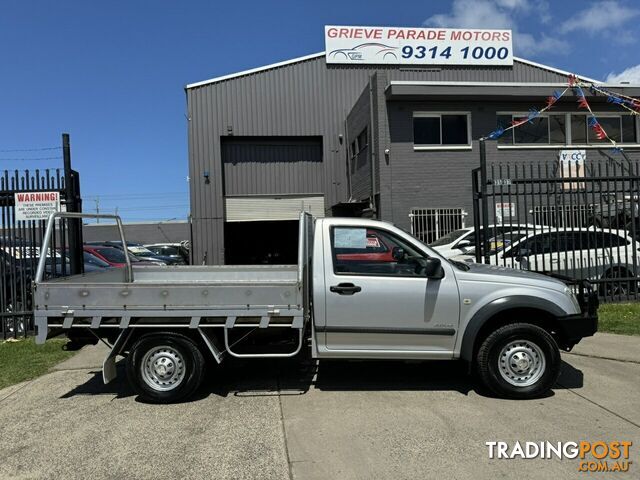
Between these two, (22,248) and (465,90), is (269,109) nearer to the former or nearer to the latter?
(465,90)

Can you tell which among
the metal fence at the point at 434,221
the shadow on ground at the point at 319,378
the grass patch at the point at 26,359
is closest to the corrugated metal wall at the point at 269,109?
the metal fence at the point at 434,221

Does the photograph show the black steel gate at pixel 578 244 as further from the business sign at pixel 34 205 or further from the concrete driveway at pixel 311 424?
the business sign at pixel 34 205

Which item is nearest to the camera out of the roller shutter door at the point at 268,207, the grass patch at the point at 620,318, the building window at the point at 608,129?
the grass patch at the point at 620,318

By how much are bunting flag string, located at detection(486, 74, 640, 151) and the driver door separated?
12759 millimetres

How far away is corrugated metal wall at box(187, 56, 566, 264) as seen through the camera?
71.2 feet

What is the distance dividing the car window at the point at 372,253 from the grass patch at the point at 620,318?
485 centimetres

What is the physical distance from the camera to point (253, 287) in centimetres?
517

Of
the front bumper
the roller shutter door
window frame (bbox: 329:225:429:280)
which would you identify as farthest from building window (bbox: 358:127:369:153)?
the front bumper

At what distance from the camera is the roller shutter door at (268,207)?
22375 mm

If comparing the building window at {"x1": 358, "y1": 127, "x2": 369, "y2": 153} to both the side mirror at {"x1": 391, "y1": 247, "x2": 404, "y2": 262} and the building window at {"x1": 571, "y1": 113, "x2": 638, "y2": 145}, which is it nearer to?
the building window at {"x1": 571, "y1": 113, "x2": 638, "y2": 145}

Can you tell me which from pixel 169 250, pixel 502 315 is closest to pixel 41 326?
pixel 502 315

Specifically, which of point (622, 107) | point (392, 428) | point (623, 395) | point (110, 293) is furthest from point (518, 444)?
point (622, 107)

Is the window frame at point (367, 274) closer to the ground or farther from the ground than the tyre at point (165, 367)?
farther from the ground

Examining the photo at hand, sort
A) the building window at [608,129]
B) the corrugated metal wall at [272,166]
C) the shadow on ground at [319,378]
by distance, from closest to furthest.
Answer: the shadow on ground at [319,378]
the building window at [608,129]
the corrugated metal wall at [272,166]
